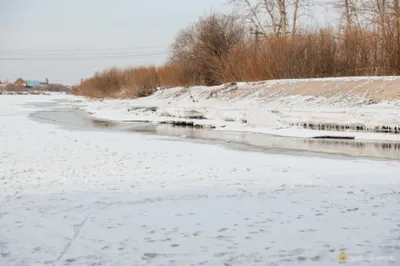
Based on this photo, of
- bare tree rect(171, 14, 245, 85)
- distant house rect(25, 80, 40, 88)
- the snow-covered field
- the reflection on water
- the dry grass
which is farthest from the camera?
distant house rect(25, 80, 40, 88)

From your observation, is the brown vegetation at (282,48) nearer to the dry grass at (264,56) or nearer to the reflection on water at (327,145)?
the dry grass at (264,56)

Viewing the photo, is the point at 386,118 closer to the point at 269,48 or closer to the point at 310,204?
the point at 310,204

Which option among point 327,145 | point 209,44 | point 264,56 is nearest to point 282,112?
point 327,145

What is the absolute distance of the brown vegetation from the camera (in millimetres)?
23277

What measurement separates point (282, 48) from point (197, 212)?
80.7 ft

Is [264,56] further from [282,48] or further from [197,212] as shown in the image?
[197,212]

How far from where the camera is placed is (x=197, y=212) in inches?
201

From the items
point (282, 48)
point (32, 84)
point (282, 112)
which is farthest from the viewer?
point (32, 84)

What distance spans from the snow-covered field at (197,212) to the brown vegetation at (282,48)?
1603cm

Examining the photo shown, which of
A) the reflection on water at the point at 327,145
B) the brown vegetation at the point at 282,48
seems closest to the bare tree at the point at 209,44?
the brown vegetation at the point at 282,48

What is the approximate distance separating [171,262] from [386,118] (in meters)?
14.2

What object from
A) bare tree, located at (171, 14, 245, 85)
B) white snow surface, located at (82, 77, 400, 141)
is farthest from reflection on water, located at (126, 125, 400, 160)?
bare tree, located at (171, 14, 245, 85)

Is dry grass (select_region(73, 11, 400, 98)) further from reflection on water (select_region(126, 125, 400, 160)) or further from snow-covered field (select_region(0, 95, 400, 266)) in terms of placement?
snow-covered field (select_region(0, 95, 400, 266))

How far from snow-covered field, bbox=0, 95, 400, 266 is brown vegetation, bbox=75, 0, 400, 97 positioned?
631 inches
